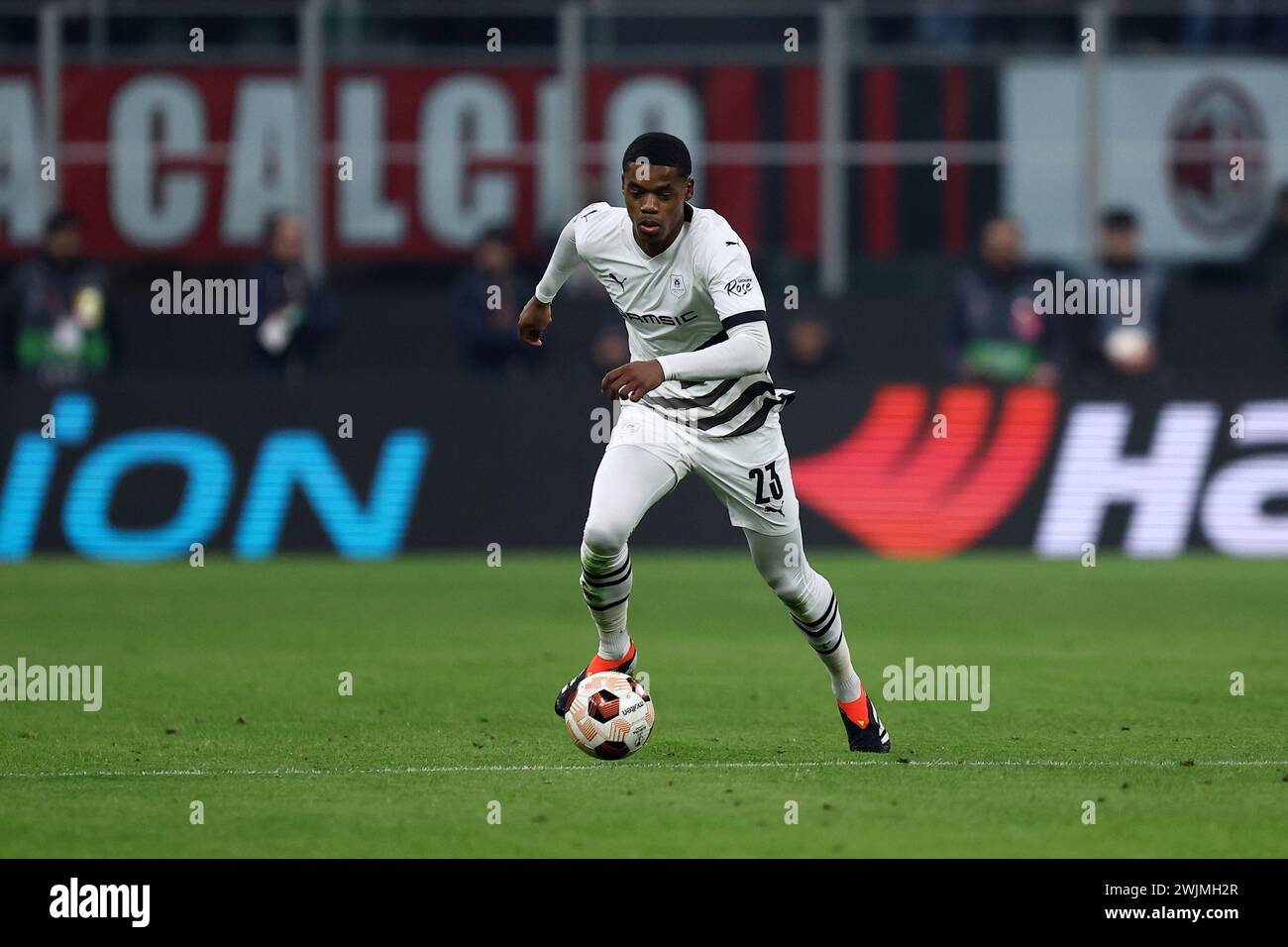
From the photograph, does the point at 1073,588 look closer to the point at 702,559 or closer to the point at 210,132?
the point at 702,559

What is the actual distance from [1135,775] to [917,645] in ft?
13.0

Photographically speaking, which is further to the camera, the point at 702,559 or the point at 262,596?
the point at 702,559

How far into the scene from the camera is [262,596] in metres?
14.5

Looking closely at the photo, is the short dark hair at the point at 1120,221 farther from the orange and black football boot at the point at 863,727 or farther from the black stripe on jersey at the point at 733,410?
the orange and black football boot at the point at 863,727

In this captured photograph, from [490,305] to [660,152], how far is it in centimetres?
962

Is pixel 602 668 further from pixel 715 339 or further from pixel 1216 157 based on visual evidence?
pixel 1216 157

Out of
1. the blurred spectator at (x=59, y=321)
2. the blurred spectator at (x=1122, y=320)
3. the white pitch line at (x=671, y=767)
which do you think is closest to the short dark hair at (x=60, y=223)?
the blurred spectator at (x=59, y=321)

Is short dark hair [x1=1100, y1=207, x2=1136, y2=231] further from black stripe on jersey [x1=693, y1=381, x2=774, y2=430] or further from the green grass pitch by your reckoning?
black stripe on jersey [x1=693, y1=381, x2=774, y2=430]

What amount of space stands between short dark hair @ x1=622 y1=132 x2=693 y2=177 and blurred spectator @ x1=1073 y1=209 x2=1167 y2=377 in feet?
30.8

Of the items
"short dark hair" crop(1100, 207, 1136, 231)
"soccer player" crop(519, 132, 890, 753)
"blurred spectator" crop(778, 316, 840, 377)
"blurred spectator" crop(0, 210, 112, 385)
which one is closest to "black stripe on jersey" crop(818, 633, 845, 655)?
"soccer player" crop(519, 132, 890, 753)

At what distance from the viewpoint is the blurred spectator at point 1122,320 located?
17.4 m
